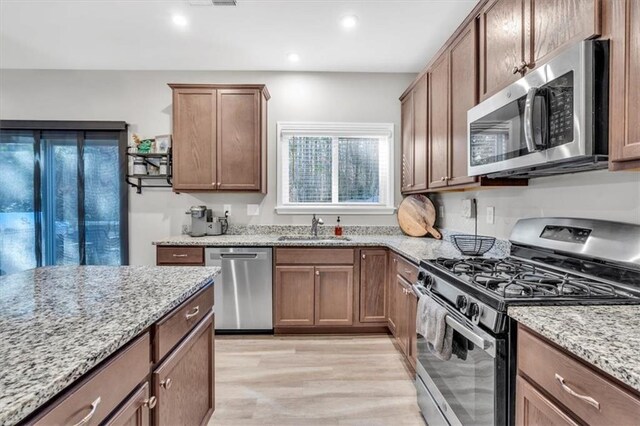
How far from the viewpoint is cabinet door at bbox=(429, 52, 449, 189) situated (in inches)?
95.7

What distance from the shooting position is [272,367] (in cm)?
251

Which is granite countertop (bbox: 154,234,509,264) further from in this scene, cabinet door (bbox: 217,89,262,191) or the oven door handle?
the oven door handle

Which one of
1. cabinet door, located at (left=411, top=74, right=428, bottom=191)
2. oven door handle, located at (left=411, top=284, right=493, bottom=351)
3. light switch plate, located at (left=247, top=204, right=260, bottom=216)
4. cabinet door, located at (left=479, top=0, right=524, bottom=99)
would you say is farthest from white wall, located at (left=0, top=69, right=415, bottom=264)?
oven door handle, located at (left=411, top=284, right=493, bottom=351)

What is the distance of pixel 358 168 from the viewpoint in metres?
3.75

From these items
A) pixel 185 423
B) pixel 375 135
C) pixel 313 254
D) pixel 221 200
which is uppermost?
pixel 375 135

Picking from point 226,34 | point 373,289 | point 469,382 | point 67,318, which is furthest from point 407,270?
point 226,34

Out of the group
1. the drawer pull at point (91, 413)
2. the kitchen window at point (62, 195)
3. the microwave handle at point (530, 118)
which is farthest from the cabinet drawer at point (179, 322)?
the kitchen window at point (62, 195)

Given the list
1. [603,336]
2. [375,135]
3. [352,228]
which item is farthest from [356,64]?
[603,336]

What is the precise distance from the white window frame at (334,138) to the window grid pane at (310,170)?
0.06m

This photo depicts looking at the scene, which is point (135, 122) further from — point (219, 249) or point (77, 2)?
point (219, 249)

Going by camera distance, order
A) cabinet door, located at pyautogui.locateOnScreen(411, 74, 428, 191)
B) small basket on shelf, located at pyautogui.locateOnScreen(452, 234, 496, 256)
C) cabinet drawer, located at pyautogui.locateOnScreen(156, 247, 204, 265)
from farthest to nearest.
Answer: cabinet drawer, located at pyautogui.locateOnScreen(156, 247, 204, 265)
cabinet door, located at pyautogui.locateOnScreen(411, 74, 428, 191)
small basket on shelf, located at pyautogui.locateOnScreen(452, 234, 496, 256)

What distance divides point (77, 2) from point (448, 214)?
3.55 metres

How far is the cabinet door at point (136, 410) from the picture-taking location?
90 cm

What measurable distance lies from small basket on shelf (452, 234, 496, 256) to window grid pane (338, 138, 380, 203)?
1.54m
